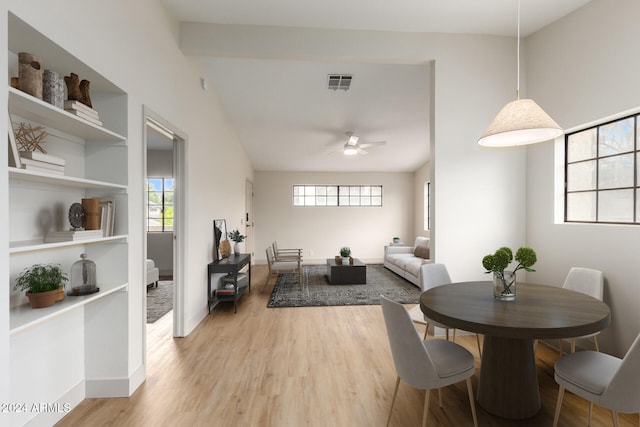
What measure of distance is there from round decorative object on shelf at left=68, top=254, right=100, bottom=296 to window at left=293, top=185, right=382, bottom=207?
5937 mm

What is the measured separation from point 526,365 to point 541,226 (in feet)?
5.46

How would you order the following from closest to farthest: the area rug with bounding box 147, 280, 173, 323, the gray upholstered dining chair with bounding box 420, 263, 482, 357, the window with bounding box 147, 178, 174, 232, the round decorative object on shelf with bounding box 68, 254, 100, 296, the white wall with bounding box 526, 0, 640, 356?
the round decorative object on shelf with bounding box 68, 254, 100, 296 < the white wall with bounding box 526, 0, 640, 356 < the gray upholstered dining chair with bounding box 420, 263, 482, 357 < the area rug with bounding box 147, 280, 173, 323 < the window with bounding box 147, 178, 174, 232

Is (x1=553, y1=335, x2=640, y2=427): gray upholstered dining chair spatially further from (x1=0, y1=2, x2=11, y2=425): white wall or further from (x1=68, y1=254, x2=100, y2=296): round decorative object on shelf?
(x1=68, y1=254, x2=100, y2=296): round decorative object on shelf

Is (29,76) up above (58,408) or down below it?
above

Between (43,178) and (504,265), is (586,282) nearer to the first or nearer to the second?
(504,265)

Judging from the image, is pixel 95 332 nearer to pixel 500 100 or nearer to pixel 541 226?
pixel 541 226

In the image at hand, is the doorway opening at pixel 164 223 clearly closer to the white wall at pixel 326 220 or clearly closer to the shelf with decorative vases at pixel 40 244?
the shelf with decorative vases at pixel 40 244

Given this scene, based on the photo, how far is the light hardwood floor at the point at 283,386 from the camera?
1774mm

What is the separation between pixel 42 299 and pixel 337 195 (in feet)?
21.9

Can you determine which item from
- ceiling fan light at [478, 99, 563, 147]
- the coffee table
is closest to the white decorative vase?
ceiling fan light at [478, 99, 563, 147]

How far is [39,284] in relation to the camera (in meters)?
1.49

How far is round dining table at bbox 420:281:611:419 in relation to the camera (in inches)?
55.4

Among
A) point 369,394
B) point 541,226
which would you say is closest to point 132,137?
point 369,394

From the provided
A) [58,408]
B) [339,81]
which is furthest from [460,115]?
[58,408]
